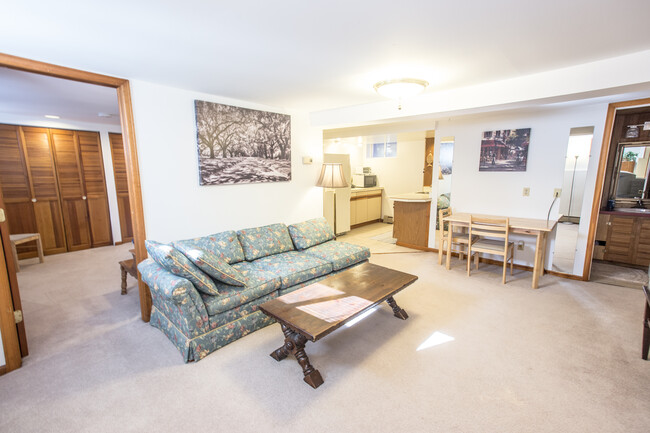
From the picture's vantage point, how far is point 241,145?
323cm

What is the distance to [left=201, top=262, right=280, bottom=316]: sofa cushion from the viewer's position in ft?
7.19

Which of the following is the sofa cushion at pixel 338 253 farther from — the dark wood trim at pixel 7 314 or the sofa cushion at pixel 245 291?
the dark wood trim at pixel 7 314

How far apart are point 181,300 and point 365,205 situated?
5.24 metres

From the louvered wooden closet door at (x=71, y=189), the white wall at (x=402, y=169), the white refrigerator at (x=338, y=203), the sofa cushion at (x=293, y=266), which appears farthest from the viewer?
the white wall at (x=402, y=169)

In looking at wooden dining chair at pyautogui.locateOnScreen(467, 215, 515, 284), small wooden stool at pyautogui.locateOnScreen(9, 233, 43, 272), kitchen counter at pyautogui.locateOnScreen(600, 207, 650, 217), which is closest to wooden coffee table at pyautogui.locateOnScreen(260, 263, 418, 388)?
wooden dining chair at pyautogui.locateOnScreen(467, 215, 515, 284)

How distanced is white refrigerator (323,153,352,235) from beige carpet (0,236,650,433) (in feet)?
9.45

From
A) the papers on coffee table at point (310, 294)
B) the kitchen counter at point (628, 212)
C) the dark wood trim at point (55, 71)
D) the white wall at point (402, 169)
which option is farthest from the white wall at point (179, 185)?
the kitchen counter at point (628, 212)

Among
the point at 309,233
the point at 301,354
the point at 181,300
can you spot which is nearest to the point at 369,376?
the point at 301,354

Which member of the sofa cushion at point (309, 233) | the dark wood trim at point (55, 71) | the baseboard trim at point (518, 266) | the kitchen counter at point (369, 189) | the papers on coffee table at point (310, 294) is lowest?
the baseboard trim at point (518, 266)

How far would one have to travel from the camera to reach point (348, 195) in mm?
5988

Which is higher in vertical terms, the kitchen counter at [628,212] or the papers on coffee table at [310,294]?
the kitchen counter at [628,212]

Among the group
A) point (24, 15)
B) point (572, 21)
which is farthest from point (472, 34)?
point (24, 15)

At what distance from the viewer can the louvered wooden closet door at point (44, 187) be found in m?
4.33

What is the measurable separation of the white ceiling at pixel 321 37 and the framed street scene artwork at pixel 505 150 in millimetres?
1570
